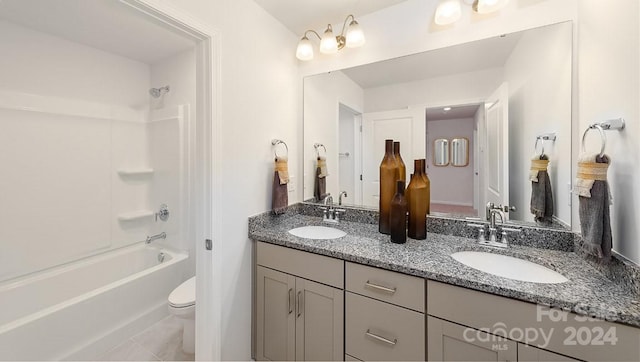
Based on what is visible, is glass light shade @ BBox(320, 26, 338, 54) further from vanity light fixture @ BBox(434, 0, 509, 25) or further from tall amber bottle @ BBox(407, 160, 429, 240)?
tall amber bottle @ BBox(407, 160, 429, 240)

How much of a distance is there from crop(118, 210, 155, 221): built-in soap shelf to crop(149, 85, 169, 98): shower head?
1.24 meters

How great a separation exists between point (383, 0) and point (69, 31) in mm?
2497

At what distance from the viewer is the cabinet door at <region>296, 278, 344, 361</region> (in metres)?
1.25

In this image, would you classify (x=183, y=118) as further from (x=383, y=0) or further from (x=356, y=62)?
(x=383, y=0)

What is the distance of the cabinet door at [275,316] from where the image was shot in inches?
55.0

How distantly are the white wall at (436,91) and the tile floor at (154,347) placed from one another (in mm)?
2284

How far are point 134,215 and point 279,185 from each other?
1.79m

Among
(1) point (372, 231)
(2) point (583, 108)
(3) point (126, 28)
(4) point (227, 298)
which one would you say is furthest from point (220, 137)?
(2) point (583, 108)

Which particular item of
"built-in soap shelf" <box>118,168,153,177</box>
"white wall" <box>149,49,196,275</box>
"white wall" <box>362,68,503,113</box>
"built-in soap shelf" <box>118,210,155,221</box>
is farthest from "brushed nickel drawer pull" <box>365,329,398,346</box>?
"built-in soap shelf" <box>118,168,153,177</box>

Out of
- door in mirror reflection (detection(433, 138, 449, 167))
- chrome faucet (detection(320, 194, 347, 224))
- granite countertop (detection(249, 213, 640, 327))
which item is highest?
door in mirror reflection (detection(433, 138, 449, 167))

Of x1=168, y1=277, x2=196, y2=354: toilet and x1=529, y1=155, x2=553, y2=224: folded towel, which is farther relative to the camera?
x1=168, y1=277, x2=196, y2=354: toilet

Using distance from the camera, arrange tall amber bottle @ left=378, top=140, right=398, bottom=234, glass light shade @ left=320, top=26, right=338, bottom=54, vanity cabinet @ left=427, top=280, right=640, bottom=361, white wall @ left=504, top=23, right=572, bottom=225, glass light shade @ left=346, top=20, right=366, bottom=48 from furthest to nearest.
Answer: glass light shade @ left=320, top=26, right=338, bottom=54
glass light shade @ left=346, top=20, right=366, bottom=48
tall amber bottle @ left=378, top=140, right=398, bottom=234
white wall @ left=504, top=23, right=572, bottom=225
vanity cabinet @ left=427, top=280, right=640, bottom=361

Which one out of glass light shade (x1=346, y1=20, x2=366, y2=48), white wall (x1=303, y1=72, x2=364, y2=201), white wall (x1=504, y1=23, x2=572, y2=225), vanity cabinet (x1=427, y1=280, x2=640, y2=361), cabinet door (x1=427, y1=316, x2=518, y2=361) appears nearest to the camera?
vanity cabinet (x1=427, y1=280, x2=640, y2=361)

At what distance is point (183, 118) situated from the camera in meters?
2.32
